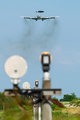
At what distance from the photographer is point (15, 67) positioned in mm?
7367

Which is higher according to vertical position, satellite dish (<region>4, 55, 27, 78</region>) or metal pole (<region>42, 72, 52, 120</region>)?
satellite dish (<region>4, 55, 27, 78</region>)

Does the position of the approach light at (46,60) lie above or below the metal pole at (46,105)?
above

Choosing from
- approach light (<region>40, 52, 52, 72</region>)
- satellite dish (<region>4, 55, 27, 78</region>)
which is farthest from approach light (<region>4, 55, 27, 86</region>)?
approach light (<region>40, 52, 52, 72</region>)

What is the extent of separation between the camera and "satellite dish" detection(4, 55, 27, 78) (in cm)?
734

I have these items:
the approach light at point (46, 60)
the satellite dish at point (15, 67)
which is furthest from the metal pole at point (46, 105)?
the satellite dish at point (15, 67)

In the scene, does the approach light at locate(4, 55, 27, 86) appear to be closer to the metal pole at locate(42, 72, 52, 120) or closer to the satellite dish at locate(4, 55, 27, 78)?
the satellite dish at locate(4, 55, 27, 78)

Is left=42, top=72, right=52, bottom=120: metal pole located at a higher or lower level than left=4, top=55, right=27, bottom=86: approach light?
lower

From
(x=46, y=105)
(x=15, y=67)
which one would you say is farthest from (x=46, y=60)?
(x=46, y=105)

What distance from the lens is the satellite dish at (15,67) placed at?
7344 millimetres

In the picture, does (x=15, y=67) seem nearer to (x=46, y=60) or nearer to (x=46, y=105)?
(x=46, y=60)

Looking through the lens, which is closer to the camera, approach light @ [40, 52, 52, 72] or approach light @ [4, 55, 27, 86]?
approach light @ [4, 55, 27, 86]

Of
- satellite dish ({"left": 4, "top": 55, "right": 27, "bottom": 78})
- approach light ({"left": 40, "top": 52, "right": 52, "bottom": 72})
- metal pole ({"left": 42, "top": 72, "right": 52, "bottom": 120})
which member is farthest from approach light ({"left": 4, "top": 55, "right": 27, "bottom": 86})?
metal pole ({"left": 42, "top": 72, "right": 52, "bottom": 120})

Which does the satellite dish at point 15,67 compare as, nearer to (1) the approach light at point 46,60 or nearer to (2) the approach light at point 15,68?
(2) the approach light at point 15,68

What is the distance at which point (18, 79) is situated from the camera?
7414mm
